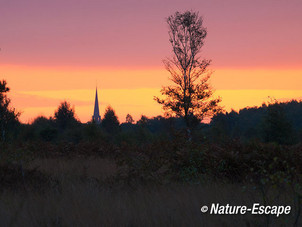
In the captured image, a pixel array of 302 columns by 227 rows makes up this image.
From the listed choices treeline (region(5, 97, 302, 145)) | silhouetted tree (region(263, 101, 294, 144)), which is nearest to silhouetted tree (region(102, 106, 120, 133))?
treeline (region(5, 97, 302, 145))

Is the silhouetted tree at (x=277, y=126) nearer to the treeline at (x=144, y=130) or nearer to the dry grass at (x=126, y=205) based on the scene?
the treeline at (x=144, y=130)

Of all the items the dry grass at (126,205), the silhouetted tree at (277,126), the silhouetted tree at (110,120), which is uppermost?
the silhouetted tree at (110,120)

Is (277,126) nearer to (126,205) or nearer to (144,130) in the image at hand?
(144,130)

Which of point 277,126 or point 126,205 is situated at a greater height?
point 277,126

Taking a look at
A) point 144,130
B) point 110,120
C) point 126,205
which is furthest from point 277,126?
point 110,120

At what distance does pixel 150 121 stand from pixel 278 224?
375 feet

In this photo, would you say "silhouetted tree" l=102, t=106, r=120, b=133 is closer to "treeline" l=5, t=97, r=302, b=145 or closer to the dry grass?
"treeline" l=5, t=97, r=302, b=145

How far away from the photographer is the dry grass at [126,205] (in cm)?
581

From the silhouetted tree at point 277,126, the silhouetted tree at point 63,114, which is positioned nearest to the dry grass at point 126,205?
the silhouetted tree at point 277,126

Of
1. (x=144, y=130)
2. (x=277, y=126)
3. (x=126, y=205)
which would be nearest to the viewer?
(x=126, y=205)

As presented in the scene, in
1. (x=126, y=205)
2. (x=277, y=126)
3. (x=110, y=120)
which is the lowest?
(x=126, y=205)

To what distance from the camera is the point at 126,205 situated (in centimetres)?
673

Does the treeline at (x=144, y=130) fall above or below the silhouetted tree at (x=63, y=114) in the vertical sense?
below

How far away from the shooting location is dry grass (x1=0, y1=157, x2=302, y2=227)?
229 inches
